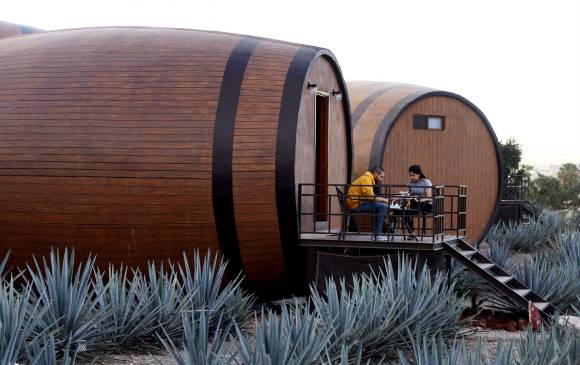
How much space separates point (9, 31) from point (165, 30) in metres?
6.79

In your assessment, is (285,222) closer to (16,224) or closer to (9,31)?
(16,224)

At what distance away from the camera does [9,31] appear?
645 inches

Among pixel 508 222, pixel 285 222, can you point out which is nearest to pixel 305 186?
pixel 285 222

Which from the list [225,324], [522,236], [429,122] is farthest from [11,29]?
[522,236]

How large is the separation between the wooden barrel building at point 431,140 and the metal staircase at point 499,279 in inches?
219

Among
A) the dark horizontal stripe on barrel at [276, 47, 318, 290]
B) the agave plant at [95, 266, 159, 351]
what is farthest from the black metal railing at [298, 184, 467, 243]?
the agave plant at [95, 266, 159, 351]

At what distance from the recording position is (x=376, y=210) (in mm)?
10555

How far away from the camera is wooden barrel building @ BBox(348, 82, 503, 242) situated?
664 inches

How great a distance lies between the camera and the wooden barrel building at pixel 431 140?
664 inches

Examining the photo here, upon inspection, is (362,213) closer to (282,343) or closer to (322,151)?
(322,151)

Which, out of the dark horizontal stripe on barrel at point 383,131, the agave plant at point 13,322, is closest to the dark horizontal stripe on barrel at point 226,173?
the agave plant at point 13,322

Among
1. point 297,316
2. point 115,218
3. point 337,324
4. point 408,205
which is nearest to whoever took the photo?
point 297,316

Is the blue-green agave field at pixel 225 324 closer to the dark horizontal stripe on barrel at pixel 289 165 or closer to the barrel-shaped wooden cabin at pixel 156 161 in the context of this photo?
the barrel-shaped wooden cabin at pixel 156 161

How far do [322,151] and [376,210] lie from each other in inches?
57.4
